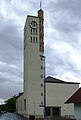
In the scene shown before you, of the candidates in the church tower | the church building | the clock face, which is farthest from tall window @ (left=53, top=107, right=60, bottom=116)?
the clock face

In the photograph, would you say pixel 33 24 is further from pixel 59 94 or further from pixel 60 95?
pixel 60 95

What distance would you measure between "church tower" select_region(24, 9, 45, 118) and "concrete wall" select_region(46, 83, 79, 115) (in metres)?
4.78

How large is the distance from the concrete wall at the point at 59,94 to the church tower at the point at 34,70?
188 inches

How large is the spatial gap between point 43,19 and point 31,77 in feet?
53.2

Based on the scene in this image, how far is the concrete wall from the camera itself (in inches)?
3179

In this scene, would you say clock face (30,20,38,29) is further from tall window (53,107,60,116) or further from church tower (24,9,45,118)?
tall window (53,107,60,116)


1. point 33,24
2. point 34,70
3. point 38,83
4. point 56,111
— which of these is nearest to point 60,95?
point 56,111

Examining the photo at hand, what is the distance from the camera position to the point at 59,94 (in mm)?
81562

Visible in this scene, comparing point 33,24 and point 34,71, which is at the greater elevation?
point 33,24

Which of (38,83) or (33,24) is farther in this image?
(33,24)

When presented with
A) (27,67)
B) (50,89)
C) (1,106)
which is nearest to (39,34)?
(27,67)

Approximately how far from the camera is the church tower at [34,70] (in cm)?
7544

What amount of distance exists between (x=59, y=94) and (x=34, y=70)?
1105cm

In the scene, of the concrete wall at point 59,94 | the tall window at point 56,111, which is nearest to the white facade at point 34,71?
the concrete wall at point 59,94
